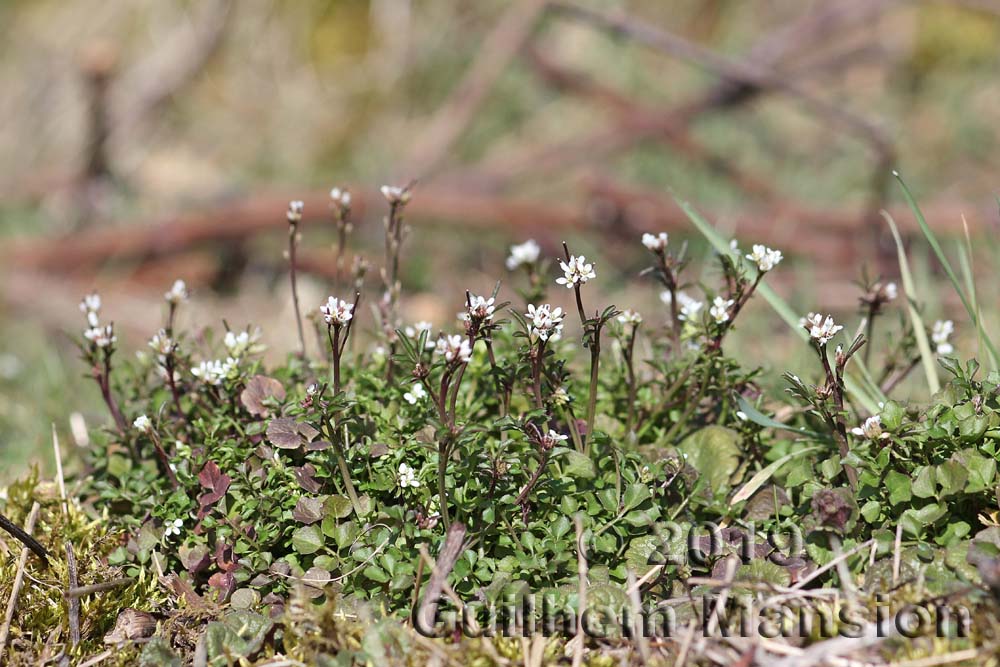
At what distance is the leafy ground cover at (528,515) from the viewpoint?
5.93 feet

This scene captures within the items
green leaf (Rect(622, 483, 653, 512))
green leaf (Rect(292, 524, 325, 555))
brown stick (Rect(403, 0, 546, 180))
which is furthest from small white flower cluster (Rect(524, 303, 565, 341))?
brown stick (Rect(403, 0, 546, 180))

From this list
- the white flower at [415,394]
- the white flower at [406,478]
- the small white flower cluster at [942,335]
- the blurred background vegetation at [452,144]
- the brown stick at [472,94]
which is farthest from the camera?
the brown stick at [472,94]

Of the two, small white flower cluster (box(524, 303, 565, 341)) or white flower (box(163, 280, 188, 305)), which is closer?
small white flower cluster (box(524, 303, 565, 341))

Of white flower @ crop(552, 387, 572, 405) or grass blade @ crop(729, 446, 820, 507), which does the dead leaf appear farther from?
grass blade @ crop(729, 446, 820, 507)

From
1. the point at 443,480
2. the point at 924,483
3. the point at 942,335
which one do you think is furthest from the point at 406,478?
the point at 942,335

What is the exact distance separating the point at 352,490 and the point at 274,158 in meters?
5.25

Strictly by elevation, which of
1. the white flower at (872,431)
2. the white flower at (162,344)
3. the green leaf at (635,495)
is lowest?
the green leaf at (635,495)

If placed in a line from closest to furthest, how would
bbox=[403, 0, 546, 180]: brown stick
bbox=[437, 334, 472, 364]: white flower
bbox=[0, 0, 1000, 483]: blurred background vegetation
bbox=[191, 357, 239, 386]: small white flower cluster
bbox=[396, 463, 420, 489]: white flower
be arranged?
bbox=[437, 334, 472, 364]: white flower < bbox=[396, 463, 420, 489]: white flower < bbox=[191, 357, 239, 386]: small white flower cluster < bbox=[0, 0, 1000, 483]: blurred background vegetation < bbox=[403, 0, 546, 180]: brown stick

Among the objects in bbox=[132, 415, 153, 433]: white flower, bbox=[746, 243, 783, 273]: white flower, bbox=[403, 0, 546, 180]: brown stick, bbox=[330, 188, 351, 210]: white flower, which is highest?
bbox=[403, 0, 546, 180]: brown stick

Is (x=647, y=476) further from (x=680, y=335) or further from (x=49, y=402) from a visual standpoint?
(x=49, y=402)

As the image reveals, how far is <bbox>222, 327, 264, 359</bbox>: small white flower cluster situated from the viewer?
2256 mm

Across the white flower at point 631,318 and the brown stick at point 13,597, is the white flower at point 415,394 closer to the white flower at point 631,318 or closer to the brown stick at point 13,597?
the white flower at point 631,318

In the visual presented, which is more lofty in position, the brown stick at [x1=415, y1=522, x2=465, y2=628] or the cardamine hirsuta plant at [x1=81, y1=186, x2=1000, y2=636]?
the cardamine hirsuta plant at [x1=81, y1=186, x2=1000, y2=636]

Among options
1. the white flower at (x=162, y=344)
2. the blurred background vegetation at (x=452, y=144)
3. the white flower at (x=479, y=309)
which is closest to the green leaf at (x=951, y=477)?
the white flower at (x=479, y=309)
